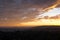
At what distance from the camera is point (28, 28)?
808cm

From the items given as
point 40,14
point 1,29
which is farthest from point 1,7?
point 40,14

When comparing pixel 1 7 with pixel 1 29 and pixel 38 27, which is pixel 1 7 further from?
pixel 38 27
